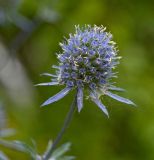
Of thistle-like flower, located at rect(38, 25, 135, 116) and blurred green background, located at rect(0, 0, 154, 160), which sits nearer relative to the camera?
thistle-like flower, located at rect(38, 25, 135, 116)

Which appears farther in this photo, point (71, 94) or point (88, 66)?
point (71, 94)

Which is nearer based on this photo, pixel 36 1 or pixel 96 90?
pixel 96 90

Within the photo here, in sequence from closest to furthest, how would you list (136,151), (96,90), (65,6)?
(96,90) < (136,151) < (65,6)

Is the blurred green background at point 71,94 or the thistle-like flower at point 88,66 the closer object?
the thistle-like flower at point 88,66

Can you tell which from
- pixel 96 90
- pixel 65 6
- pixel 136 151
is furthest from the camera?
pixel 65 6

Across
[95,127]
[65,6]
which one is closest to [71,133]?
[95,127]

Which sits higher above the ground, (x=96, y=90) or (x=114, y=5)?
(x=114, y=5)

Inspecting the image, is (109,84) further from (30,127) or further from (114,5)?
(114,5)

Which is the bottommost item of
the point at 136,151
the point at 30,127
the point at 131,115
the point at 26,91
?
the point at 136,151
